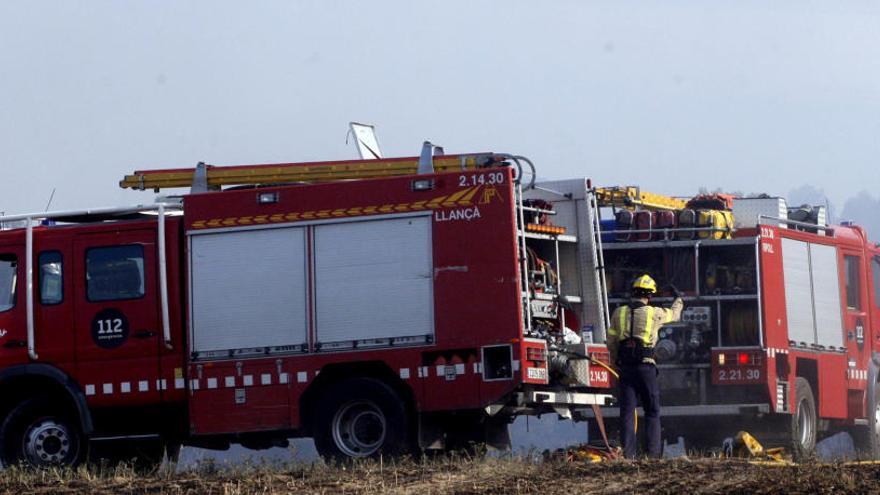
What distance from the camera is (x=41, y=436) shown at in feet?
51.0

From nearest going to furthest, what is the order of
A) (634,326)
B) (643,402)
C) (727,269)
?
(634,326), (643,402), (727,269)

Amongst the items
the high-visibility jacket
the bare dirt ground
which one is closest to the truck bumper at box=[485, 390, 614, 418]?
the high-visibility jacket

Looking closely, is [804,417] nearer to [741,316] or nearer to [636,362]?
[741,316]

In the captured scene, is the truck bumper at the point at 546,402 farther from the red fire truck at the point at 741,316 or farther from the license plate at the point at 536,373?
the red fire truck at the point at 741,316

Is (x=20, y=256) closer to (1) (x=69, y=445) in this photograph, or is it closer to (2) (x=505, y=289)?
(1) (x=69, y=445)

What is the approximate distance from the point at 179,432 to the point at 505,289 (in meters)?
3.59

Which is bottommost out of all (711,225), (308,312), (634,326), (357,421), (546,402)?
(357,421)

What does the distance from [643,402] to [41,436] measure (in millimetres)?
5645

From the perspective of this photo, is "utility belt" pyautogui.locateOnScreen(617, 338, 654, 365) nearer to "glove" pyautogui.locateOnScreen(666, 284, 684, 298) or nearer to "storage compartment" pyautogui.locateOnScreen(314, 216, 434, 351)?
"glove" pyautogui.locateOnScreen(666, 284, 684, 298)

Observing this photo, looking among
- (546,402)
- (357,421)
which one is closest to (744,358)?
(546,402)

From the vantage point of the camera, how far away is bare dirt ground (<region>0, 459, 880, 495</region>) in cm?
1123

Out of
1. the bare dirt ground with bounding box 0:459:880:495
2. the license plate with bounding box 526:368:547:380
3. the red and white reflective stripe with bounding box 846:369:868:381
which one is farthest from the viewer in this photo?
the red and white reflective stripe with bounding box 846:369:868:381

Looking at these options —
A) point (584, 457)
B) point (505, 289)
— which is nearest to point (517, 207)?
point (505, 289)

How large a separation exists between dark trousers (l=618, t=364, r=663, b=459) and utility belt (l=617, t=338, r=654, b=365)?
0.06m
